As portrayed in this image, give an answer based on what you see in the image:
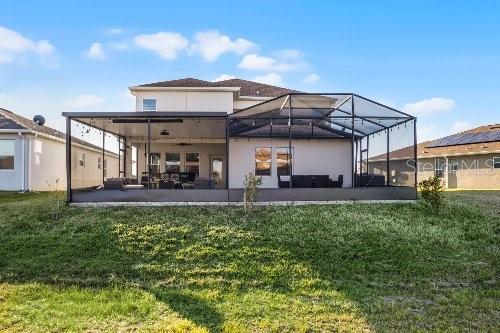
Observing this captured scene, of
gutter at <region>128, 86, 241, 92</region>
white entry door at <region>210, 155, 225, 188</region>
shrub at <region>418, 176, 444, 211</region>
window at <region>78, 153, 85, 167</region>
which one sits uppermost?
gutter at <region>128, 86, 241, 92</region>

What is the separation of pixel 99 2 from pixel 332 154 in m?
12.5

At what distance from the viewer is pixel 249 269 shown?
902cm

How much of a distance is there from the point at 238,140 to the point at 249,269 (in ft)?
40.9

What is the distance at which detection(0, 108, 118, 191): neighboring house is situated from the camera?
2131 cm

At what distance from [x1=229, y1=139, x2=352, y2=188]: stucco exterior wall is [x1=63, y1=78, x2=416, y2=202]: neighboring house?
0.16 feet

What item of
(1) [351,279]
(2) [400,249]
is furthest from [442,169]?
(1) [351,279]

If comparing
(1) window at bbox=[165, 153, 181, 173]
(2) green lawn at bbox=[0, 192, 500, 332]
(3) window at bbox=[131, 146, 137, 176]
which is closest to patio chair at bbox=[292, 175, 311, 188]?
(2) green lawn at bbox=[0, 192, 500, 332]

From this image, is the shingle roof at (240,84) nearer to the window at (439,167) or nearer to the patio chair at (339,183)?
the patio chair at (339,183)

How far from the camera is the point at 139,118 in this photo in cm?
1562

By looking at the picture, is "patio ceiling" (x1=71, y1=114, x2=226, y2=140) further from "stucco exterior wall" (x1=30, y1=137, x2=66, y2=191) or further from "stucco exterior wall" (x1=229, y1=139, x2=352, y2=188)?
"stucco exterior wall" (x1=30, y1=137, x2=66, y2=191)

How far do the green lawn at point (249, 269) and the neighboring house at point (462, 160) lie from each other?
14.6 metres

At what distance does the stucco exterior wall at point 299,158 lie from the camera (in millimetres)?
21078

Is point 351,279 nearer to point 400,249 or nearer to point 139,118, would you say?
point 400,249

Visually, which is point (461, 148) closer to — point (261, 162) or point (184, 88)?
point (261, 162)
